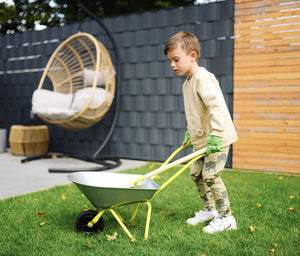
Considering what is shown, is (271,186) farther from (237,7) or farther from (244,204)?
(237,7)

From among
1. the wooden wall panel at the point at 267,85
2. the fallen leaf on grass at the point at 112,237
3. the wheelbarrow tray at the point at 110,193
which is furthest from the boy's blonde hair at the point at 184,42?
the wooden wall panel at the point at 267,85

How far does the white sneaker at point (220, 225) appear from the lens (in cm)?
213

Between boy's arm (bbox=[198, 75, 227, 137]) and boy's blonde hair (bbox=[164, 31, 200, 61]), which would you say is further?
boy's blonde hair (bbox=[164, 31, 200, 61])

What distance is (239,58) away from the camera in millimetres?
4156

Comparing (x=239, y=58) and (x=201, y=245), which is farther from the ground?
(x=239, y=58)

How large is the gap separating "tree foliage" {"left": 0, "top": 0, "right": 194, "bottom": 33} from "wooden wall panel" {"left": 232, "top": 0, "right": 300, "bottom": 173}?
8.36 metres

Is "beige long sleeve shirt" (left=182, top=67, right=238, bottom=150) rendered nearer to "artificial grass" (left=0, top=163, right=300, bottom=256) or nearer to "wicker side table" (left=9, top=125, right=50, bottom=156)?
"artificial grass" (left=0, top=163, right=300, bottom=256)

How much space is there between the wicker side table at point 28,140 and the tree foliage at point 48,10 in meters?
7.10

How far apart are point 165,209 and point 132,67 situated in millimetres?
2889

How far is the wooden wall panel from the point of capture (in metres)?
3.87

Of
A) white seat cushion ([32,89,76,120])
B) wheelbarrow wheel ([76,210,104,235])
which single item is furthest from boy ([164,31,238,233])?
white seat cushion ([32,89,76,120])

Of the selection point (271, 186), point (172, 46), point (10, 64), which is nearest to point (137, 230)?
point (172, 46)

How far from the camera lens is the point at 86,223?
6.93 feet

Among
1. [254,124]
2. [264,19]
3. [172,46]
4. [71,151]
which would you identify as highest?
[264,19]
